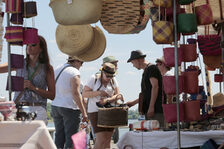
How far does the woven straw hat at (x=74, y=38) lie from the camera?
4.05 metres

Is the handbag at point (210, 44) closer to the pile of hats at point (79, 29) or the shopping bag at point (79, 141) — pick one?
the pile of hats at point (79, 29)

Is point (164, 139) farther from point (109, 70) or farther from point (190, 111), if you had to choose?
point (109, 70)

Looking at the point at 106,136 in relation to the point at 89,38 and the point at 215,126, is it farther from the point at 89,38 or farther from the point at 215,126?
the point at 215,126

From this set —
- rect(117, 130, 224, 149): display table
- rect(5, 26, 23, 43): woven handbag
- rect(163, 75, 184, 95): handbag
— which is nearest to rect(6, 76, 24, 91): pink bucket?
rect(5, 26, 23, 43): woven handbag

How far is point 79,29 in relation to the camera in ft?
13.4

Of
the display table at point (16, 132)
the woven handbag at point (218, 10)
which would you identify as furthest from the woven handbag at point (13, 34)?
the woven handbag at point (218, 10)

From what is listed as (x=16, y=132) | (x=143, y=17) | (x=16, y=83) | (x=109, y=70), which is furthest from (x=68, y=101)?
(x=16, y=132)

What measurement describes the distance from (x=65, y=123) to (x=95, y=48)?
1.10 meters

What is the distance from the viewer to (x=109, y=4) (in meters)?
3.82

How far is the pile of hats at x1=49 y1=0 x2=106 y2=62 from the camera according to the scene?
3520 millimetres

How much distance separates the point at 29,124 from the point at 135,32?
7.07ft

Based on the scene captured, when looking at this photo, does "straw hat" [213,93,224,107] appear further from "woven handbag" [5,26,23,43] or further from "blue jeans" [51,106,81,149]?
"woven handbag" [5,26,23,43]

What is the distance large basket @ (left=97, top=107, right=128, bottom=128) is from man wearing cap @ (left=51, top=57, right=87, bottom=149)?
1.19ft

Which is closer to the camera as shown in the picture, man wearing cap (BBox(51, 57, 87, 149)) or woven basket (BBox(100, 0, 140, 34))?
woven basket (BBox(100, 0, 140, 34))
